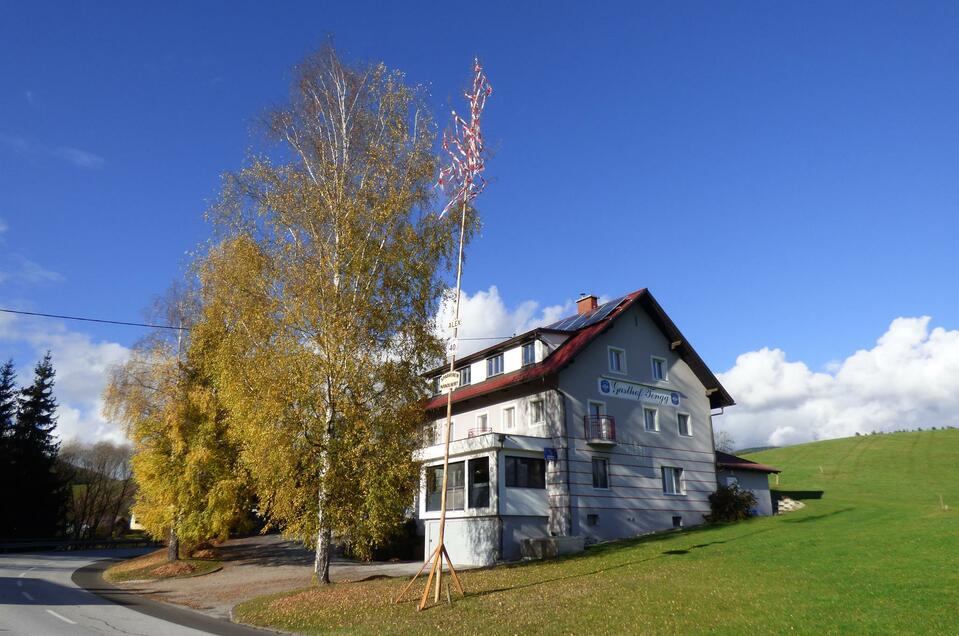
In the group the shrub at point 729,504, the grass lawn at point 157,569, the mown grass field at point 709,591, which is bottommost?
the grass lawn at point 157,569

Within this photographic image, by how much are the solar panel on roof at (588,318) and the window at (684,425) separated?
7535 millimetres

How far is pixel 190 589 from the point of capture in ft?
79.9

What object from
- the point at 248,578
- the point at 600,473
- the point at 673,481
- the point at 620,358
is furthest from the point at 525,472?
the point at 248,578

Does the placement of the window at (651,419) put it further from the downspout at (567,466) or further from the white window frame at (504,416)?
the white window frame at (504,416)

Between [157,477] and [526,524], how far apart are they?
56.5 ft

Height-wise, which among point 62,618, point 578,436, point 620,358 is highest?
point 620,358

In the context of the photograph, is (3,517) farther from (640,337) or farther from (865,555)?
(865,555)

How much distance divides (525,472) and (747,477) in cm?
1877

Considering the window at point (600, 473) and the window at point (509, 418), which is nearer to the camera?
the window at point (600, 473)

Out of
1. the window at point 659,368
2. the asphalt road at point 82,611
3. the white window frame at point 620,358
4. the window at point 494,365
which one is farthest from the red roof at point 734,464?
the asphalt road at point 82,611

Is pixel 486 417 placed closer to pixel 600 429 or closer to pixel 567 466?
pixel 567 466

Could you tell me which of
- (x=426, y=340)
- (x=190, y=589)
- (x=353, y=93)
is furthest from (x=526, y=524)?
(x=353, y=93)

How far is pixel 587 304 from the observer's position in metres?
39.0

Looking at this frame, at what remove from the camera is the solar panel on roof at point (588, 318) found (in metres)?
34.8
